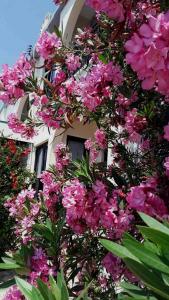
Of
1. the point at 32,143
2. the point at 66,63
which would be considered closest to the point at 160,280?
the point at 66,63

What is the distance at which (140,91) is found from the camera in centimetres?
317

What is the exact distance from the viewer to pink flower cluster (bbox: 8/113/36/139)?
13.9 feet

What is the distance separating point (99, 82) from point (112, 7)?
90 cm

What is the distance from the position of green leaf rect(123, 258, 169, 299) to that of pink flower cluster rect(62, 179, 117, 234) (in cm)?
131

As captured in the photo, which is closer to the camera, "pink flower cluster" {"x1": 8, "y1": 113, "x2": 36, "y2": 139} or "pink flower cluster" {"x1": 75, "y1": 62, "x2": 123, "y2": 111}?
"pink flower cluster" {"x1": 75, "y1": 62, "x2": 123, "y2": 111}

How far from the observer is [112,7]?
199cm

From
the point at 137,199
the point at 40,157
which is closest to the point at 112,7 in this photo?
the point at 137,199

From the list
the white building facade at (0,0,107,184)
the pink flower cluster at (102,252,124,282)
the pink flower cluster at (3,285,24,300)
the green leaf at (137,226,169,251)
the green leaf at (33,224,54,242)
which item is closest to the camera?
the green leaf at (137,226,169,251)

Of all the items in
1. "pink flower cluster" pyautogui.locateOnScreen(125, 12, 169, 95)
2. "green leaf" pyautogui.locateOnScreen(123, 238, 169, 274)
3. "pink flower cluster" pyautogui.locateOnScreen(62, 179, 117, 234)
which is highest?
"pink flower cluster" pyautogui.locateOnScreen(125, 12, 169, 95)

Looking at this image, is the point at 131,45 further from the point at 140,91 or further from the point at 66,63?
the point at 66,63

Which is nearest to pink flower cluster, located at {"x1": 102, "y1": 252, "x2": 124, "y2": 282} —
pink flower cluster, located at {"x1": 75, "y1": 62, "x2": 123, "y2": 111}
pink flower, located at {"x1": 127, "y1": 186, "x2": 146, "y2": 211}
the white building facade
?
pink flower, located at {"x1": 127, "y1": 186, "x2": 146, "y2": 211}

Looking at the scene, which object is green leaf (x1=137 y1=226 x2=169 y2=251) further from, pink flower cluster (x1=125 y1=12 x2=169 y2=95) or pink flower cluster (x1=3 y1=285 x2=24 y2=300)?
pink flower cluster (x1=3 y1=285 x2=24 y2=300)

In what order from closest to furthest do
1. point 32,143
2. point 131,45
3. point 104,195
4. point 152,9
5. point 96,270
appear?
1. point 131,45
2. point 152,9
3. point 104,195
4. point 96,270
5. point 32,143

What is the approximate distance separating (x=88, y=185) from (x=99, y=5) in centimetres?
150
